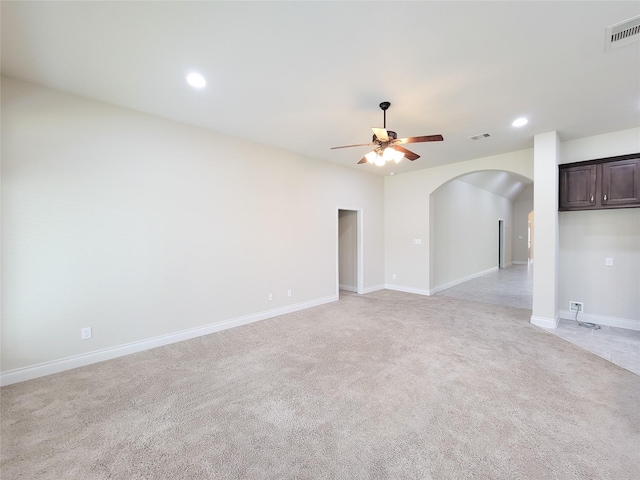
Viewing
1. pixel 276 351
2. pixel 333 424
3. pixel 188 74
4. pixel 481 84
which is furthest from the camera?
pixel 276 351

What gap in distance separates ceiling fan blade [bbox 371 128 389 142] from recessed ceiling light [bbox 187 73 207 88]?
5.80 ft

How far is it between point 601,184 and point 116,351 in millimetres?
6884

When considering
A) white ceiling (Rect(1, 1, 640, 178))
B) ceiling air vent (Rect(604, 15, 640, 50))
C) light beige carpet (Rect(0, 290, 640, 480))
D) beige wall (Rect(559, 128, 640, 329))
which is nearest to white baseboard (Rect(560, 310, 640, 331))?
beige wall (Rect(559, 128, 640, 329))

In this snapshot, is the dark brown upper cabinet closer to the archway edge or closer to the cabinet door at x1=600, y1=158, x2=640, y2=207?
the cabinet door at x1=600, y1=158, x2=640, y2=207

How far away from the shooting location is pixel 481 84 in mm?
2742

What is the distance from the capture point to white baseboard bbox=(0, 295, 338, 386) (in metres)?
2.66

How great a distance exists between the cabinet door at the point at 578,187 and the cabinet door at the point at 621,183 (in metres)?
0.12

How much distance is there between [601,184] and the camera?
3.96 meters

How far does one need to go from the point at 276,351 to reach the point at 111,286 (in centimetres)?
207

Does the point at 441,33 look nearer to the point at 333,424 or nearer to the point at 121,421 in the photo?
the point at 333,424

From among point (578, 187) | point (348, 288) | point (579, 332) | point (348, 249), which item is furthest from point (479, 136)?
point (348, 288)

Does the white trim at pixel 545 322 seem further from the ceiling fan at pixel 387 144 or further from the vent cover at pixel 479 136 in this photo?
the ceiling fan at pixel 387 144

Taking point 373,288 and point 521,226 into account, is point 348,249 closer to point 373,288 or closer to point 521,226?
point 373,288

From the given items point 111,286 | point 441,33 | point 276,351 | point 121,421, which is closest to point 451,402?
point 276,351
